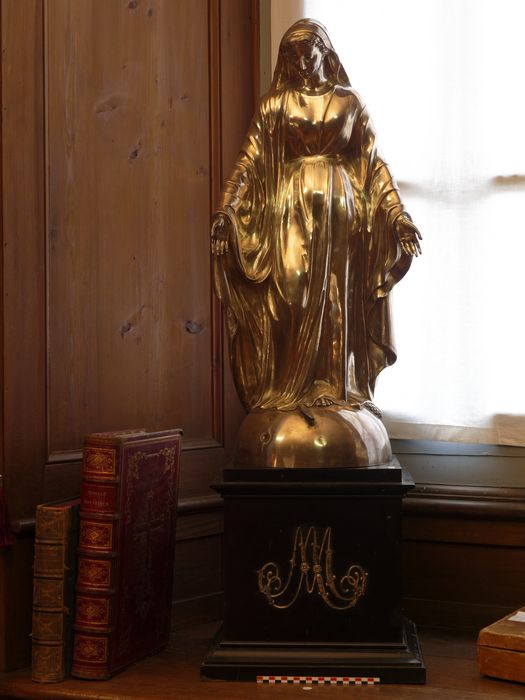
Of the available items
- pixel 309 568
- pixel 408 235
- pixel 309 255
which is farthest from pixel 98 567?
pixel 408 235

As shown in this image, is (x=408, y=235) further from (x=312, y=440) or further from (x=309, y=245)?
(x=312, y=440)

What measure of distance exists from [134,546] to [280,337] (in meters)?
0.60

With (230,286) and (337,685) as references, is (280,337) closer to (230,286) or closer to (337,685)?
(230,286)

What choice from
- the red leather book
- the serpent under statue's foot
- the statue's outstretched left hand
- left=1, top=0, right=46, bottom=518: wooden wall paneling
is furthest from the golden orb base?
left=1, top=0, right=46, bottom=518: wooden wall paneling

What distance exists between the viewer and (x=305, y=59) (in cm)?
231

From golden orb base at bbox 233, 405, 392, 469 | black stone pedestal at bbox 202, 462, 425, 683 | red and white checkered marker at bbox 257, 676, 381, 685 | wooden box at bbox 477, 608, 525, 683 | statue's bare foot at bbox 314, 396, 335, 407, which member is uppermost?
statue's bare foot at bbox 314, 396, 335, 407

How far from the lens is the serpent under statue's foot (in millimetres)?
2096

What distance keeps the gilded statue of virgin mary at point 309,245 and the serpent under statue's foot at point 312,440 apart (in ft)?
0.11

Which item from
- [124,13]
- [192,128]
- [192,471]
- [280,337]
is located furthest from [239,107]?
[192,471]

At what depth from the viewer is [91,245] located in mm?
2475

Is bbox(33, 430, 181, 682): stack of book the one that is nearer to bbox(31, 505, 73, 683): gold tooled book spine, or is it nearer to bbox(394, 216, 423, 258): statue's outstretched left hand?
bbox(31, 505, 73, 683): gold tooled book spine

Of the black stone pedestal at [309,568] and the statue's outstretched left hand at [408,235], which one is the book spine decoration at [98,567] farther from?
the statue's outstretched left hand at [408,235]

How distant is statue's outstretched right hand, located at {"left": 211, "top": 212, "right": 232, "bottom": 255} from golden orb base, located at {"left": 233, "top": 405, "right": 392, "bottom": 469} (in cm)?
40

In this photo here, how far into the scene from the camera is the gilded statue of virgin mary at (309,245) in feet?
7.44
